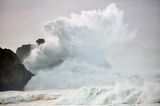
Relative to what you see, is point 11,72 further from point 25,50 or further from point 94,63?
point 94,63

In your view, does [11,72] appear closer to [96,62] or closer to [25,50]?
[25,50]

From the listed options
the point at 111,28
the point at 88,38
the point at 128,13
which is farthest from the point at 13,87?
the point at 128,13

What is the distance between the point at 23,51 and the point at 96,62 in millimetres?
816

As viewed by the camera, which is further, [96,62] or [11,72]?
[11,72]

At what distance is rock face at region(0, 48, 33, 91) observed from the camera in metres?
3.89

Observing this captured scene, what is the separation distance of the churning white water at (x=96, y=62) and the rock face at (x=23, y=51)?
0.16ft

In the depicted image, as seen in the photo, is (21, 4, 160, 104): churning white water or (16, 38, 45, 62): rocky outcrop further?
(16, 38, 45, 62): rocky outcrop

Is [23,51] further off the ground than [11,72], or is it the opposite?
[23,51]

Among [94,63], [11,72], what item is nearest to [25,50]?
[11,72]

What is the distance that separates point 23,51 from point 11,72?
0.29 meters

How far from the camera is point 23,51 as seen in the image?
12.8 ft

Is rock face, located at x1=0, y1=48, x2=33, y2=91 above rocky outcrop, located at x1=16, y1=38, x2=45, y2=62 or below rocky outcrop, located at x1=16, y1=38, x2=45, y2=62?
below

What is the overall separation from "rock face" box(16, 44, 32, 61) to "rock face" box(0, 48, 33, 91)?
5 centimetres

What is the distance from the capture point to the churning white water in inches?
146
